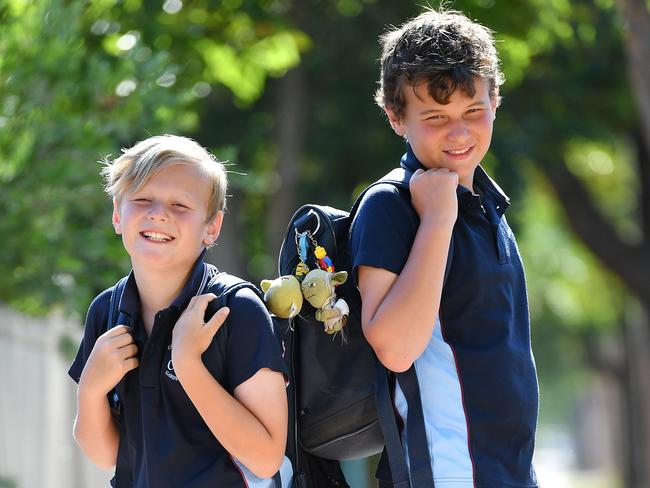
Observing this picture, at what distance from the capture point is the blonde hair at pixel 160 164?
2910 mm

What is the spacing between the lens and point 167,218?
2.87m

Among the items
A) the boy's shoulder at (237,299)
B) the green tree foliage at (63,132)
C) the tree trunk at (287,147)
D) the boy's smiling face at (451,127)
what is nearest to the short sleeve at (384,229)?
the boy's smiling face at (451,127)

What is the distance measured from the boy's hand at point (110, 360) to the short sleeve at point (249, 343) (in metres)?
0.25

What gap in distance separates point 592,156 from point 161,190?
16.3 meters

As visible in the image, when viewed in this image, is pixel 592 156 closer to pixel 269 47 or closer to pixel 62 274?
pixel 269 47

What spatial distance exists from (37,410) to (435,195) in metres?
5.42

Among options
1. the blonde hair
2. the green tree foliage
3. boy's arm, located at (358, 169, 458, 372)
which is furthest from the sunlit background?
boy's arm, located at (358, 169, 458, 372)

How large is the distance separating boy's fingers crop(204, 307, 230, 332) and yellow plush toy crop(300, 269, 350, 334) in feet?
0.72

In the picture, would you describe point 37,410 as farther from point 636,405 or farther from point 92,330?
point 636,405

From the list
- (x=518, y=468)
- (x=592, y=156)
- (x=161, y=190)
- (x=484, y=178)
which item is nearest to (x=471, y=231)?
(x=484, y=178)

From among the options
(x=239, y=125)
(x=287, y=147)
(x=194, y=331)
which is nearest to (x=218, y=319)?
(x=194, y=331)

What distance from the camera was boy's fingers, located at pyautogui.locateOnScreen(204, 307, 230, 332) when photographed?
2752 millimetres

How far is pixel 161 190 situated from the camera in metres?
2.90

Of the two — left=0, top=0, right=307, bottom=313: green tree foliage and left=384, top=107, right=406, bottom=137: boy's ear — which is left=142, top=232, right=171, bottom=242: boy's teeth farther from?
left=0, top=0, right=307, bottom=313: green tree foliage
